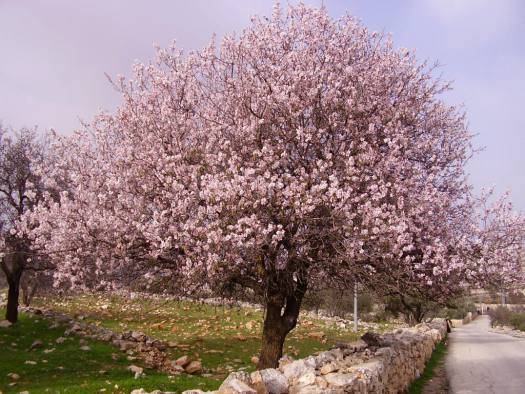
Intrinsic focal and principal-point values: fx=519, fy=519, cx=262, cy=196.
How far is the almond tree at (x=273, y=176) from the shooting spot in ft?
32.5

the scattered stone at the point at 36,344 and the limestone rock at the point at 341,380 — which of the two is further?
the scattered stone at the point at 36,344

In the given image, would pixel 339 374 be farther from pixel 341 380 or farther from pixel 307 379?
pixel 307 379

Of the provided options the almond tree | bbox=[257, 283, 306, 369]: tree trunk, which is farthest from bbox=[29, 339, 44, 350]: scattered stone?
bbox=[257, 283, 306, 369]: tree trunk

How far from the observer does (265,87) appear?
11.4 m

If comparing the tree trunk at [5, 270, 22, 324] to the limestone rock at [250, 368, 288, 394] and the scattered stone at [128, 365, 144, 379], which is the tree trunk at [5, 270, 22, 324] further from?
the limestone rock at [250, 368, 288, 394]

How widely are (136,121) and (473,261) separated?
26.7 ft

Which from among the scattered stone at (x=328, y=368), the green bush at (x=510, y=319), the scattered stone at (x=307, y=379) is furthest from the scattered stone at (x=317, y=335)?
the green bush at (x=510, y=319)

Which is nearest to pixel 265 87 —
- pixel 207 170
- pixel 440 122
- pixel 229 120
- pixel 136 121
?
pixel 229 120

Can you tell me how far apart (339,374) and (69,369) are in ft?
35.4

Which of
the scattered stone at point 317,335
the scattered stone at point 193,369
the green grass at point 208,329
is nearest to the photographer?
the scattered stone at point 193,369

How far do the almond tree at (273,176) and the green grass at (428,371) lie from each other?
475cm

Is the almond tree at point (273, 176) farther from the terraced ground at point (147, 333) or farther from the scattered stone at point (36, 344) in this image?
the scattered stone at point (36, 344)

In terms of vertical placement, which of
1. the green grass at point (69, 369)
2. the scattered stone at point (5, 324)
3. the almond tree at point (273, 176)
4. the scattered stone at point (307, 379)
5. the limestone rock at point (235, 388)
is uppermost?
the almond tree at point (273, 176)

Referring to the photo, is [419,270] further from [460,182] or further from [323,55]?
[323,55]
